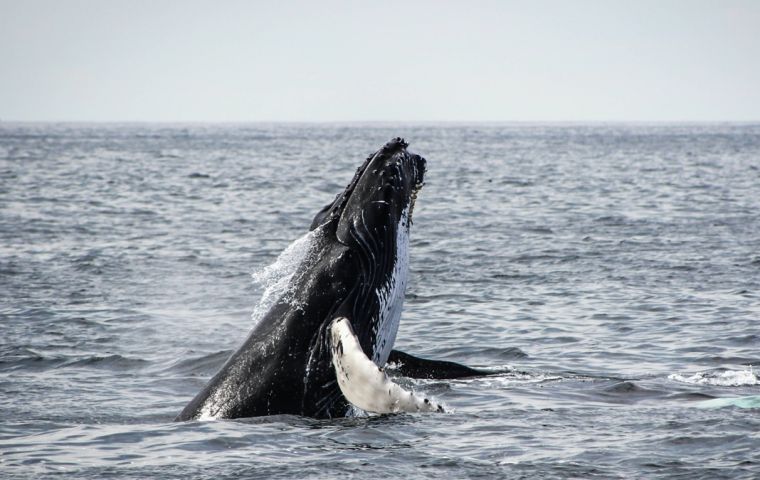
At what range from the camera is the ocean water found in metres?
8.56

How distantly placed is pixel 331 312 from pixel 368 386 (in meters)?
1.20

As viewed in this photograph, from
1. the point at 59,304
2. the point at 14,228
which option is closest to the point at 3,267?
the point at 59,304

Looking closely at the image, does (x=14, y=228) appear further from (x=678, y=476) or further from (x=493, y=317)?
(x=678, y=476)

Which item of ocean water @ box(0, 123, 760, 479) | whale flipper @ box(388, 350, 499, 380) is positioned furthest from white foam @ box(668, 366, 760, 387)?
whale flipper @ box(388, 350, 499, 380)

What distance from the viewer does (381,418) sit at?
9.38m

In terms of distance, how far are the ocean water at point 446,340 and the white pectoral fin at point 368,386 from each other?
47cm

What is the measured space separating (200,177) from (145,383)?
45473 millimetres

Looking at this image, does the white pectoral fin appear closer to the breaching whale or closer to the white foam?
the breaching whale

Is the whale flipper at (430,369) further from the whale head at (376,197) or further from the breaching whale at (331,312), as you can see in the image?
the whale head at (376,197)

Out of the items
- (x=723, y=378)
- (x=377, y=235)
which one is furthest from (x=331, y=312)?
(x=723, y=378)

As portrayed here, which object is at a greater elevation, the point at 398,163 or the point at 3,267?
the point at 398,163

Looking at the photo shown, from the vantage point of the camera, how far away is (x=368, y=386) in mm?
8195

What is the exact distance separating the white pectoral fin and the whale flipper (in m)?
1.94

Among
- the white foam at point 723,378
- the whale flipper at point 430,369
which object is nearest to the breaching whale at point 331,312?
the whale flipper at point 430,369
